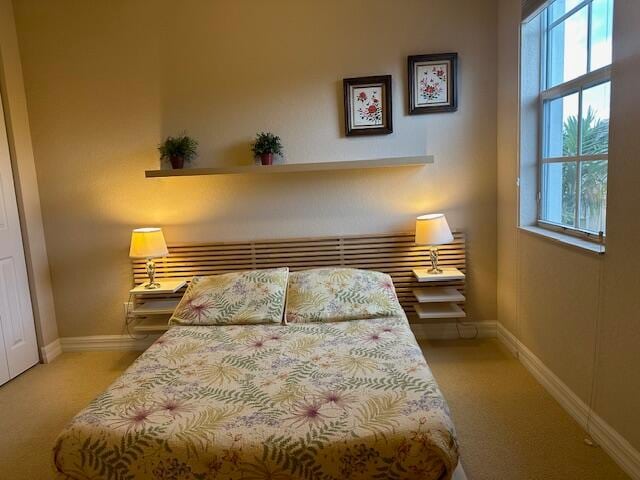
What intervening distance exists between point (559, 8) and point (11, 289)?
4.06 m

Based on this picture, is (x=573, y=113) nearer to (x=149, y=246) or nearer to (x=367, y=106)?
(x=367, y=106)

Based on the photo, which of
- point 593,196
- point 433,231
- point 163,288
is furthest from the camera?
point 163,288

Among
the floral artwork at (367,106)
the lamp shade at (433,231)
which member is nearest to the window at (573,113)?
the lamp shade at (433,231)

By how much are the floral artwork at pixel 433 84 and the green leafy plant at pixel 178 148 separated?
5.64ft

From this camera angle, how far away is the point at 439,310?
10.4ft

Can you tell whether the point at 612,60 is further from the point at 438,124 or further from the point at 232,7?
the point at 232,7

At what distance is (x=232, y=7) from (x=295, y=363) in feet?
8.48

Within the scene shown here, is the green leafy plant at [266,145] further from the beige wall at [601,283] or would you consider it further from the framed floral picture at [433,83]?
the beige wall at [601,283]

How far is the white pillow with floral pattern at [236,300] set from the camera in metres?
2.64

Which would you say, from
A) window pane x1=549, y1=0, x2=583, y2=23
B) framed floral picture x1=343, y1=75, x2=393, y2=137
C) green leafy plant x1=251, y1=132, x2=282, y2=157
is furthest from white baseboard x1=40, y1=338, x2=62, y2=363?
window pane x1=549, y1=0, x2=583, y2=23

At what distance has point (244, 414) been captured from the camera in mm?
1627

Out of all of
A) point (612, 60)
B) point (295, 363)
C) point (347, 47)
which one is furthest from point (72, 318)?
point (612, 60)

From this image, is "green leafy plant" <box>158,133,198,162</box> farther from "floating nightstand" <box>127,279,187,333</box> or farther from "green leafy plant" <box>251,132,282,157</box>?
"floating nightstand" <box>127,279,187,333</box>

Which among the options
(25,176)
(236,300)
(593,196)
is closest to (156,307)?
(236,300)
